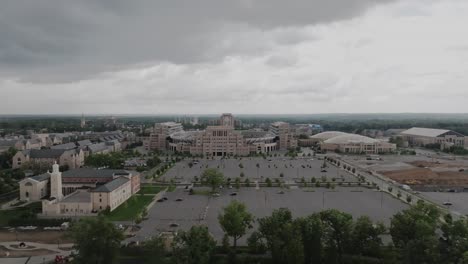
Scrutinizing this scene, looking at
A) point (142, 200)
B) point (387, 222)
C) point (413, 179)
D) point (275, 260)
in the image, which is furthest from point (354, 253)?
point (413, 179)

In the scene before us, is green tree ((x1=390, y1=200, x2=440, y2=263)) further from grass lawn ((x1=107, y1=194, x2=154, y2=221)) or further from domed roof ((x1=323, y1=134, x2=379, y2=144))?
domed roof ((x1=323, y1=134, x2=379, y2=144))

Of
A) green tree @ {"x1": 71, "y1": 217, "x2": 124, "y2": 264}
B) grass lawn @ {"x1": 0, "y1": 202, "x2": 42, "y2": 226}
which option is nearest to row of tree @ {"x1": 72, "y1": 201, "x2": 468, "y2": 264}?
green tree @ {"x1": 71, "y1": 217, "x2": 124, "y2": 264}

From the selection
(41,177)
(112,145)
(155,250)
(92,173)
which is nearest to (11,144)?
(112,145)

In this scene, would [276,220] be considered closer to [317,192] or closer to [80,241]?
[80,241]

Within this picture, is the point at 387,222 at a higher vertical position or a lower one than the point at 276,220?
lower

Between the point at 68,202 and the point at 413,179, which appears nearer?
the point at 68,202

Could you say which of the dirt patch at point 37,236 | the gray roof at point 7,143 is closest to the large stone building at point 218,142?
the gray roof at point 7,143
